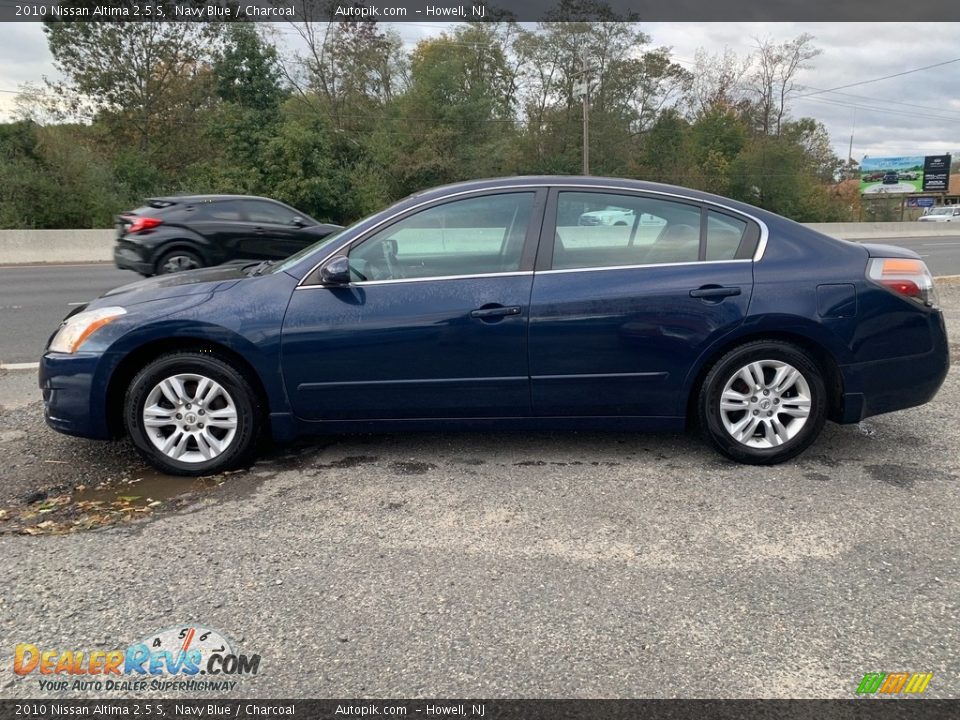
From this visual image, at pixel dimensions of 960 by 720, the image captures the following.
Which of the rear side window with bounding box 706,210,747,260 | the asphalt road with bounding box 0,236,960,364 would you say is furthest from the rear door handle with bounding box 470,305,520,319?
the asphalt road with bounding box 0,236,960,364

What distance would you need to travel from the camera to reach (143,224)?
35.8 feet

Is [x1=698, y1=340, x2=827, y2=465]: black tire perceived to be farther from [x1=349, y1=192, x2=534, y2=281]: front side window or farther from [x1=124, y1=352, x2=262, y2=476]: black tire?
[x1=124, y1=352, x2=262, y2=476]: black tire

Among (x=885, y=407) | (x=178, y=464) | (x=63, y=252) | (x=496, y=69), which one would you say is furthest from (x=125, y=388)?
(x=496, y=69)

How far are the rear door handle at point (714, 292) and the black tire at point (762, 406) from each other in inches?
12.2

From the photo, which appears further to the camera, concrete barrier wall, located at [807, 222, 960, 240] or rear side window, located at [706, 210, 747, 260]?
concrete barrier wall, located at [807, 222, 960, 240]

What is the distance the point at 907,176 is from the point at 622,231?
79260mm

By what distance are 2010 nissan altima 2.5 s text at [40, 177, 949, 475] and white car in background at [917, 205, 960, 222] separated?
50.1 meters

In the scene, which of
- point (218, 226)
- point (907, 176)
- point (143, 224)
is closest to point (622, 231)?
point (218, 226)

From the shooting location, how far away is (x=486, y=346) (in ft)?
12.8

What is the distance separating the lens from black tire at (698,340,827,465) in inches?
157

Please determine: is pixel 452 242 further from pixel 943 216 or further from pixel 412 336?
pixel 943 216

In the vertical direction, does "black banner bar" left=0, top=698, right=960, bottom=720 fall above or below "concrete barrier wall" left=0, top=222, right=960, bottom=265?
below

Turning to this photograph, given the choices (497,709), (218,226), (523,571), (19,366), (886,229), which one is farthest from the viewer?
(886,229)

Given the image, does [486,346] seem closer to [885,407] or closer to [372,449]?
[372,449]
